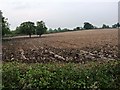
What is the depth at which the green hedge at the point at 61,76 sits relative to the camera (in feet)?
33.8

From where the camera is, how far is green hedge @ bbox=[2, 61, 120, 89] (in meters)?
10.3

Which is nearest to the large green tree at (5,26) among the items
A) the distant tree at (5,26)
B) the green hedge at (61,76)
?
the distant tree at (5,26)

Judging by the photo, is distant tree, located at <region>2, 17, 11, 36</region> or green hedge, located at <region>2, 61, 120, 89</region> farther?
distant tree, located at <region>2, 17, 11, 36</region>

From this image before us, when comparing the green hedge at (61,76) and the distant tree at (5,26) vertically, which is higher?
the distant tree at (5,26)

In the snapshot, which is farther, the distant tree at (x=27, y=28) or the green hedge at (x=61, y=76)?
the distant tree at (x=27, y=28)

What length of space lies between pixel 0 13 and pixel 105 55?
11059 millimetres

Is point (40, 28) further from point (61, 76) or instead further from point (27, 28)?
point (61, 76)

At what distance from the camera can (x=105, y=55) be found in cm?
1517

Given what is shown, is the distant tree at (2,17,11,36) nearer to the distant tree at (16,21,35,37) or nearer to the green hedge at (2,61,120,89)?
the distant tree at (16,21,35,37)

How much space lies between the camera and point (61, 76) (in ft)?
35.1

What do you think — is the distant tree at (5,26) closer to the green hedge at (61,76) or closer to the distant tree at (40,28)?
the distant tree at (40,28)

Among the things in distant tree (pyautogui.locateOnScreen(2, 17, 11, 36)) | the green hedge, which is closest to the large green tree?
distant tree (pyautogui.locateOnScreen(2, 17, 11, 36))

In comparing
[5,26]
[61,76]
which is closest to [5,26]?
[5,26]

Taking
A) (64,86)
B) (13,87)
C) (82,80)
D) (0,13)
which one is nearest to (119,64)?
(82,80)
